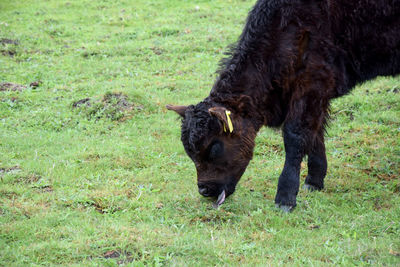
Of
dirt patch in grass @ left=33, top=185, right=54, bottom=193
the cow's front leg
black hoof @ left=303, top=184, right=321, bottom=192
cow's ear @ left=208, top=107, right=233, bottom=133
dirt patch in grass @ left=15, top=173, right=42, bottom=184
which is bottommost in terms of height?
dirt patch in grass @ left=15, top=173, right=42, bottom=184

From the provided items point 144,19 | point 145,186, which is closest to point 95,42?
point 144,19

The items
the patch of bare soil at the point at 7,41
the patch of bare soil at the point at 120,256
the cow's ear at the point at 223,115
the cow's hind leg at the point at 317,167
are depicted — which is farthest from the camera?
the patch of bare soil at the point at 7,41

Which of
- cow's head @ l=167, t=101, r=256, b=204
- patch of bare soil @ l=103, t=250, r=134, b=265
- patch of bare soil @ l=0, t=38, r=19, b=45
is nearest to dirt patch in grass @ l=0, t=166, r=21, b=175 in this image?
cow's head @ l=167, t=101, r=256, b=204

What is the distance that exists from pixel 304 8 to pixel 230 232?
282cm

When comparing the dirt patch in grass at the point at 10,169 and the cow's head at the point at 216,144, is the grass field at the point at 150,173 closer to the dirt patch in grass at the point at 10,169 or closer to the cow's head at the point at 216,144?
the dirt patch in grass at the point at 10,169

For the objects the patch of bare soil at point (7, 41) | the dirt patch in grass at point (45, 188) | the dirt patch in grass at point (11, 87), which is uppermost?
the patch of bare soil at point (7, 41)

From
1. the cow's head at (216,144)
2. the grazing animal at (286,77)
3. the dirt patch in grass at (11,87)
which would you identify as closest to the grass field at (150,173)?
the dirt patch in grass at (11,87)

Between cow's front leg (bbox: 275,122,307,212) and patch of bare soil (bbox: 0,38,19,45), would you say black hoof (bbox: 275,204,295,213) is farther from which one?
patch of bare soil (bbox: 0,38,19,45)

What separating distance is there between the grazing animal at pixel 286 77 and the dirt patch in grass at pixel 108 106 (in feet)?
12.5

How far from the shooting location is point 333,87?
6.50 meters

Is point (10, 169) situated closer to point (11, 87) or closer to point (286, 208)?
point (286, 208)

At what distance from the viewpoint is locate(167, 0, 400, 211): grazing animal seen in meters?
6.37

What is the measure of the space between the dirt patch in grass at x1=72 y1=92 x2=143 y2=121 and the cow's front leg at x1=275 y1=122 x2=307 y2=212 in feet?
14.4

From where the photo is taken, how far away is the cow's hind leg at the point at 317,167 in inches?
282
